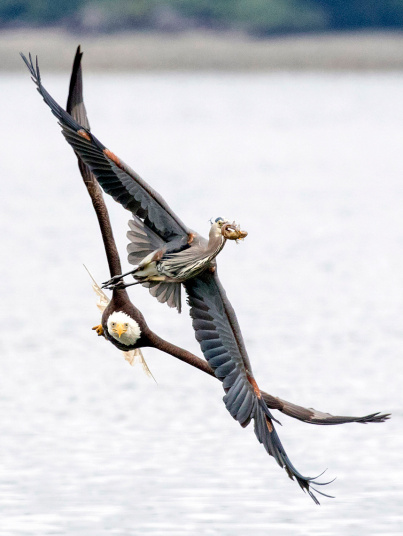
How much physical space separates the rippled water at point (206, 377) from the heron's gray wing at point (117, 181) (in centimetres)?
249

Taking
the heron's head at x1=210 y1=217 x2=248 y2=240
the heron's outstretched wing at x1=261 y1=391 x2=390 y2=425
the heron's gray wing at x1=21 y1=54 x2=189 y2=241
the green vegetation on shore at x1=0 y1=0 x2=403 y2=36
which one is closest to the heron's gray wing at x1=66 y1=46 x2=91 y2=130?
the heron's gray wing at x1=21 y1=54 x2=189 y2=241

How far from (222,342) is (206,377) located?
6.68 meters

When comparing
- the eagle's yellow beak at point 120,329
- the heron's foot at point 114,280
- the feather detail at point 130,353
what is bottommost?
the eagle's yellow beak at point 120,329

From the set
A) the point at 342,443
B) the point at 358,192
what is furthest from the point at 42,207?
the point at 342,443

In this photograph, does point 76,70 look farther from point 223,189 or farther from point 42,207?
point 223,189

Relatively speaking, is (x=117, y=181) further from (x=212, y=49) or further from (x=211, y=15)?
(x=211, y=15)

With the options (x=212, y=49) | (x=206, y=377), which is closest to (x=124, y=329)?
(x=206, y=377)

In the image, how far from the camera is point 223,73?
3770 inches

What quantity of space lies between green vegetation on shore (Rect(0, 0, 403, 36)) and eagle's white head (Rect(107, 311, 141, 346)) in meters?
77.9

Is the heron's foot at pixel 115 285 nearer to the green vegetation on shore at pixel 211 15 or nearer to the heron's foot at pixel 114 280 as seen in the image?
the heron's foot at pixel 114 280

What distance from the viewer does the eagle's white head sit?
9.75m

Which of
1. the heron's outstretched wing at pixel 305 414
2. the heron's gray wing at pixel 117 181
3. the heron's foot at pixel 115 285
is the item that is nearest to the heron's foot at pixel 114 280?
the heron's foot at pixel 115 285

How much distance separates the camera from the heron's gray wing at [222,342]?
945 centimetres

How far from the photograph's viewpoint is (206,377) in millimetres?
16172
